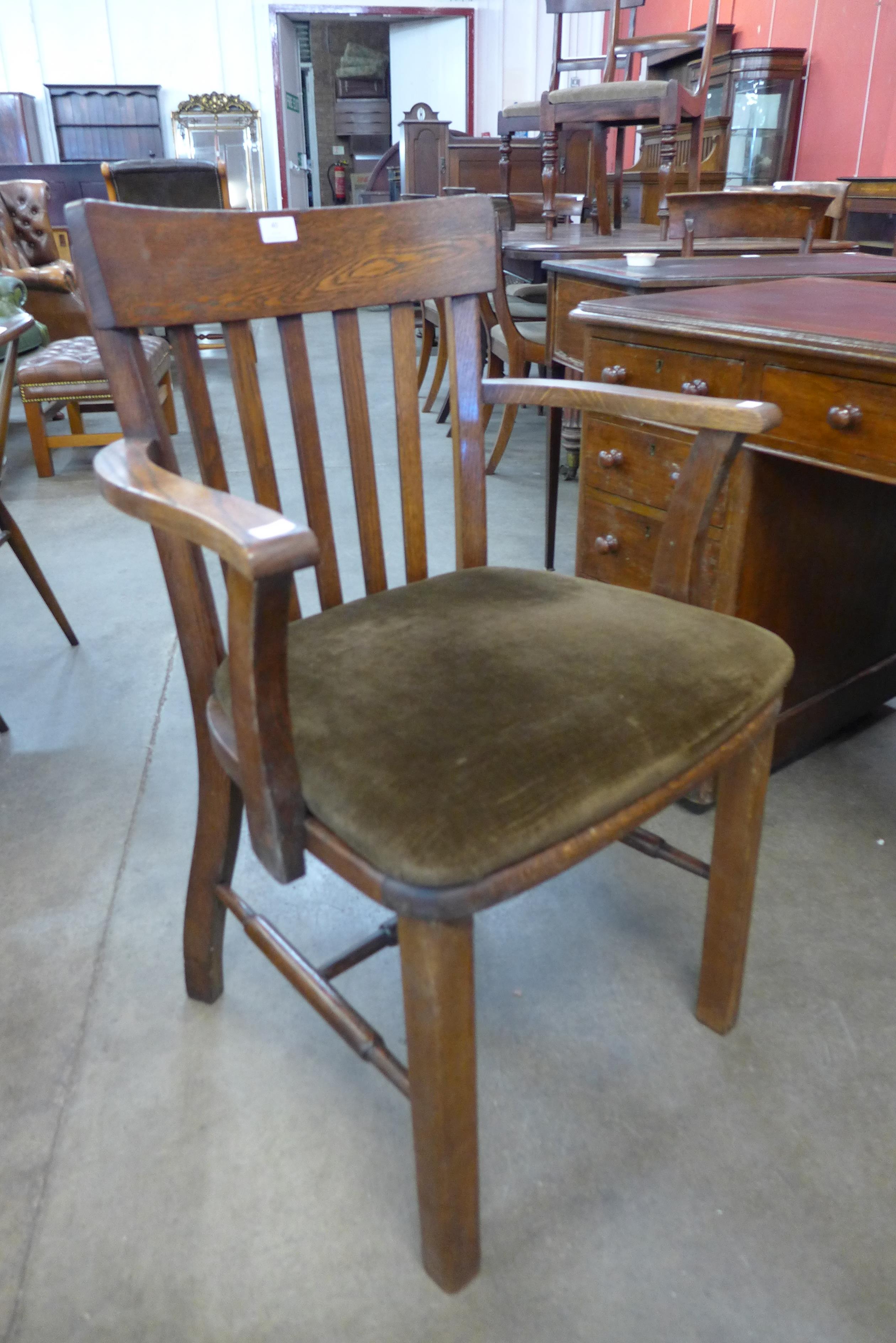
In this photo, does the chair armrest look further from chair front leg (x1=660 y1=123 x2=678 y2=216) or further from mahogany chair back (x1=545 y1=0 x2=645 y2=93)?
chair front leg (x1=660 y1=123 x2=678 y2=216)

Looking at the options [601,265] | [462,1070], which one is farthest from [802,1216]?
[601,265]

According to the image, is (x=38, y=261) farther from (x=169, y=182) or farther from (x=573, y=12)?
(x=573, y=12)

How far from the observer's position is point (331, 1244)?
3.05ft

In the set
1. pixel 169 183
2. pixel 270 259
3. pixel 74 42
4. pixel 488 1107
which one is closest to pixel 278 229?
pixel 270 259

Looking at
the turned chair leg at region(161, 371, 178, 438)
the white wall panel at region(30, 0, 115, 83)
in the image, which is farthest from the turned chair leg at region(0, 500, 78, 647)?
the white wall panel at region(30, 0, 115, 83)

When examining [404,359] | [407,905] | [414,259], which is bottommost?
[407,905]

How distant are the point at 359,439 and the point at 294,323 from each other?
15 centimetres

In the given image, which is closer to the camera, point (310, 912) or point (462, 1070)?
point (462, 1070)

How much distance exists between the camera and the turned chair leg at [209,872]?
1050 mm

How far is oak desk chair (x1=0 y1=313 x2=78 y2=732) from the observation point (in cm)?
168

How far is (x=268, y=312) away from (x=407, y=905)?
2.18ft

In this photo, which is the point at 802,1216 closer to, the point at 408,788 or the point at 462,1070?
the point at 462,1070

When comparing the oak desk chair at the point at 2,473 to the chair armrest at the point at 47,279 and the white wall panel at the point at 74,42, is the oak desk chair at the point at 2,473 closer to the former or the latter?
the chair armrest at the point at 47,279

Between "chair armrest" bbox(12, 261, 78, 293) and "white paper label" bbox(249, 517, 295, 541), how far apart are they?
Result: 4752mm
